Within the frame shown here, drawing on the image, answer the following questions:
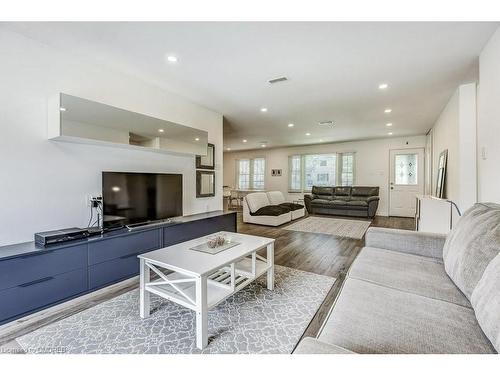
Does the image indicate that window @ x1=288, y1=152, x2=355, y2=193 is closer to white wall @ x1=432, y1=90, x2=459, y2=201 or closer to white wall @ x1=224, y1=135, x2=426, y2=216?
white wall @ x1=224, y1=135, x2=426, y2=216

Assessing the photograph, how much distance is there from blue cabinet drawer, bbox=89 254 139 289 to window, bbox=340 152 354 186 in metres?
7.22

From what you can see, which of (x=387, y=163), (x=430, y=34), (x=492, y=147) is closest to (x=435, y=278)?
(x=492, y=147)

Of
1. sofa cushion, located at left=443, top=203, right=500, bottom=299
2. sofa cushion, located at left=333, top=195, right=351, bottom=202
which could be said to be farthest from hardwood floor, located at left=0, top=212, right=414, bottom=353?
sofa cushion, located at left=333, top=195, right=351, bottom=202

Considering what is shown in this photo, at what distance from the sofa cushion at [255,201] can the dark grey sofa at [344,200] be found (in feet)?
6.71

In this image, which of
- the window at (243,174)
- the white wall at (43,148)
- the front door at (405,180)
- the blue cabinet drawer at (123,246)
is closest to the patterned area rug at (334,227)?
the front door at (405,180)

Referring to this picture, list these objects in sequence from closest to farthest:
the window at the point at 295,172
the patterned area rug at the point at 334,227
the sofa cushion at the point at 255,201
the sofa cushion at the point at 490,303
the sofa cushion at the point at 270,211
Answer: the sofa cushion at the point at 490,303
the patterned area rug at the point at 334,227
the sofa cushion at the point at 270,211
the sofa cushion at the point at 255,201
the window at the point at 295,172

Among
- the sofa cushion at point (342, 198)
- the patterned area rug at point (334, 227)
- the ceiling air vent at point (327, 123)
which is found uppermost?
the ceiling air vent at point (327, 123)

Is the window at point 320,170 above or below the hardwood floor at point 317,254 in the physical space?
above

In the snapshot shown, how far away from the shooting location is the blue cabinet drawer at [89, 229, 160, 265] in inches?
86.7

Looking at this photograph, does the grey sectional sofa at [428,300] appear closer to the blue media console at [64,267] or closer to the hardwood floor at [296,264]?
the hardwood floor at [296,264]

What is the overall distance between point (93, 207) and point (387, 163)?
7711mm

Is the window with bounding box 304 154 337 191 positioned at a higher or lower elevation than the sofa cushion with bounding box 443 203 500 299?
higher

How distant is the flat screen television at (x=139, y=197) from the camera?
2.55 m
